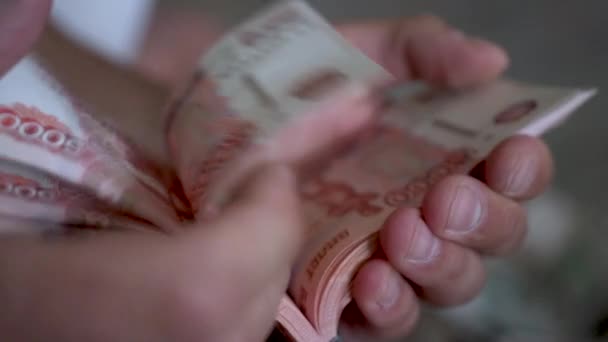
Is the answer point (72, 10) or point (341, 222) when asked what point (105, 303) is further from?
point (72, 10)

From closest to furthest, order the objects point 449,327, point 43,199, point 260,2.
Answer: point 43,199 → point 449,327 → point 260,2

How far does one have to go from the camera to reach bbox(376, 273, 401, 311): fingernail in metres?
0.41

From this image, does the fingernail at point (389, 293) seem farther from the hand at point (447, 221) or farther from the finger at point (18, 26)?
the finger at point (18, 26)

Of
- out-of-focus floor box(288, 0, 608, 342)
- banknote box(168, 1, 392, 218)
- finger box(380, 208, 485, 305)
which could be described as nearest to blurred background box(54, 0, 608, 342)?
out-of-focus floor box(288, 0, 608, 342)

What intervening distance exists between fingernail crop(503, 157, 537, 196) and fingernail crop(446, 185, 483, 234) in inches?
1.3

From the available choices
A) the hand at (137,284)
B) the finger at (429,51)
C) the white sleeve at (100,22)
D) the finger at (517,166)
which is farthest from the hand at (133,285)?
the white sleeve at (100,22)

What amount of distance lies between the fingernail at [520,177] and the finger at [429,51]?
0.13 metres

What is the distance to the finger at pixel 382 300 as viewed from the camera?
0.40 meters

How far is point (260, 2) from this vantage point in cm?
95

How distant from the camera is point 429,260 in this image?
423 mm

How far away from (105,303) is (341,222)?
0.74 ft

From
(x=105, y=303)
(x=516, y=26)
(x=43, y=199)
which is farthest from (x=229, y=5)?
(x=105, y=303)

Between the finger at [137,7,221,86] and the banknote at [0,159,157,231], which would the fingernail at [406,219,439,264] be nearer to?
the banknote at [0,159,157,231]

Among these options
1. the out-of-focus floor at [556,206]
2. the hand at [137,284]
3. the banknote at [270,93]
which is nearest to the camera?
the hand at [137,284]
